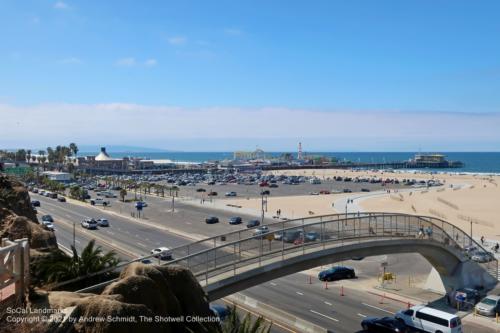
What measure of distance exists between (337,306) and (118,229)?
36.6 meters

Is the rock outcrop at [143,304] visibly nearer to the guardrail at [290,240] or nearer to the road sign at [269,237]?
the guardrail at [290,240]

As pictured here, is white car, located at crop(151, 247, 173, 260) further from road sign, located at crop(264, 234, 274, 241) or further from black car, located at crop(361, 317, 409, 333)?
black car, located at crop(361, 317, 409, 333)

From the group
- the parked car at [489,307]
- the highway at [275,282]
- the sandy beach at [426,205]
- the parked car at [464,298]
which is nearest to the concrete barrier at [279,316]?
the highway at [275,282]

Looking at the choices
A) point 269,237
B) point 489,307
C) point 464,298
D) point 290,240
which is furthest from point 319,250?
point 464,298

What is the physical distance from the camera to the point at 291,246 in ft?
67.6

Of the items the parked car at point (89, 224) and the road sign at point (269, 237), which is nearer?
the road sign at point (269, 237)

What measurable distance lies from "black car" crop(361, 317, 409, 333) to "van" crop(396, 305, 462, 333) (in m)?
0.58

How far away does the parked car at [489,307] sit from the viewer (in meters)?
25.7

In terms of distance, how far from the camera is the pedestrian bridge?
17.7 meters

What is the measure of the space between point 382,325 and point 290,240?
660 cm

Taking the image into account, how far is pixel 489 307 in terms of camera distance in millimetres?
25828

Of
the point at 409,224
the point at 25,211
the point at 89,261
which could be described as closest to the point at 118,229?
the point at 25,211

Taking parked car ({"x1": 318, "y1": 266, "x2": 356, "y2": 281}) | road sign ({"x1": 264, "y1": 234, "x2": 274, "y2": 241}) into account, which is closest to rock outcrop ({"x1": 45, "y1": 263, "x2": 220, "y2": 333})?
road sign ({"x1": 264, "y1": 234, "x2": 274, "y2": 241})

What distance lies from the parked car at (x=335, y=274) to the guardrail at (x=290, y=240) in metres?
7.66
